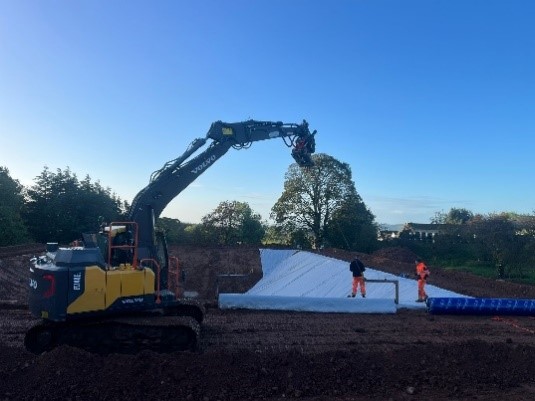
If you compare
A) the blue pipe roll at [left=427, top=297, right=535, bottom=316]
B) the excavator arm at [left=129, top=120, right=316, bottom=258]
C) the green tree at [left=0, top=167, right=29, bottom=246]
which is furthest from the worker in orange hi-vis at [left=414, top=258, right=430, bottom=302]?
the green tree at [left=0, top=167, right=29, bottom=246]

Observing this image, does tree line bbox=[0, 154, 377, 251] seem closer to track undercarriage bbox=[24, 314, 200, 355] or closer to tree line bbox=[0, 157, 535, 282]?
tree line bbox=[0, 157, 535, 282]

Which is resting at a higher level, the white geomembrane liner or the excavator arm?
the excavator arm

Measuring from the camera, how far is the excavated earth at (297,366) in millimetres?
7590

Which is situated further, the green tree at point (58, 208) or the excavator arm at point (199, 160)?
the green tree at point (58, 208)

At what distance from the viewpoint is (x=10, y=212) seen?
35.7 m

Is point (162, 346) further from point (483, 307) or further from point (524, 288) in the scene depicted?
point (524, 288)

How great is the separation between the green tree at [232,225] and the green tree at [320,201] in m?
6.39

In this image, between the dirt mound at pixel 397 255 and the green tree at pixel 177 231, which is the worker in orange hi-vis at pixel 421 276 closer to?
the dirt mound at pixel 397 255

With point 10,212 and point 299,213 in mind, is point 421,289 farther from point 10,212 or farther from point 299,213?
point 10,212

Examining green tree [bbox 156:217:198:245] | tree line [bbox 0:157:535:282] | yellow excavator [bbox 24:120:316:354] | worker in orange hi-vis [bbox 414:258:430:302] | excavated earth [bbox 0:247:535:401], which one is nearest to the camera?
excavated earth [bbox 0:247:535:401]

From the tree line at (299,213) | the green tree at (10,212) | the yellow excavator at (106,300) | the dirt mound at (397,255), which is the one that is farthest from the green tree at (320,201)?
the yellow excavator at (106,300)

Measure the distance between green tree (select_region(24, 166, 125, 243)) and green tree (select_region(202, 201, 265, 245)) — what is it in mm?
8639

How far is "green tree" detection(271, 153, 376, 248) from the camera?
4059 centimetres

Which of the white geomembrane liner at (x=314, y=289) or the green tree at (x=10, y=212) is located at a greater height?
the green tree at (x=10, y=212)
